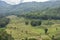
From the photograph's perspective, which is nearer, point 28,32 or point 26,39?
point 26,39

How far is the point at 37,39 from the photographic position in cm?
13525

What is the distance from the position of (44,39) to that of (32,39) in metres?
9.74

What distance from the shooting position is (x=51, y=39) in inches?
5418

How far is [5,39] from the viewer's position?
11188 cm

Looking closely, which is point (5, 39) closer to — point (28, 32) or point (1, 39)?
point (1, 39)

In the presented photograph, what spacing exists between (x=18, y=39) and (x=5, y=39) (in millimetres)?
28442

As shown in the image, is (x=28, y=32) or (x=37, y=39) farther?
(x=28, y=32)

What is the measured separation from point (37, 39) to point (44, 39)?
568cm

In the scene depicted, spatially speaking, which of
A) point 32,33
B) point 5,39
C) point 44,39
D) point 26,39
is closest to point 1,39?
point 5,39

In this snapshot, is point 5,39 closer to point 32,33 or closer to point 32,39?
point 32,39

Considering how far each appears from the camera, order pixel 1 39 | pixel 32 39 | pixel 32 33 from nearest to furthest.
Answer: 1. pixel 1 39
2. pixel 32 39
3. pixel 32 33

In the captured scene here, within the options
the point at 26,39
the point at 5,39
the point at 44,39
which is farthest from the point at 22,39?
the point at 5,39

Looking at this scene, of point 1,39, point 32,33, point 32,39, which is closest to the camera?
point 1,39

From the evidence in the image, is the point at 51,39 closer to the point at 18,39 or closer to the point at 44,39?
the point at 44,39
